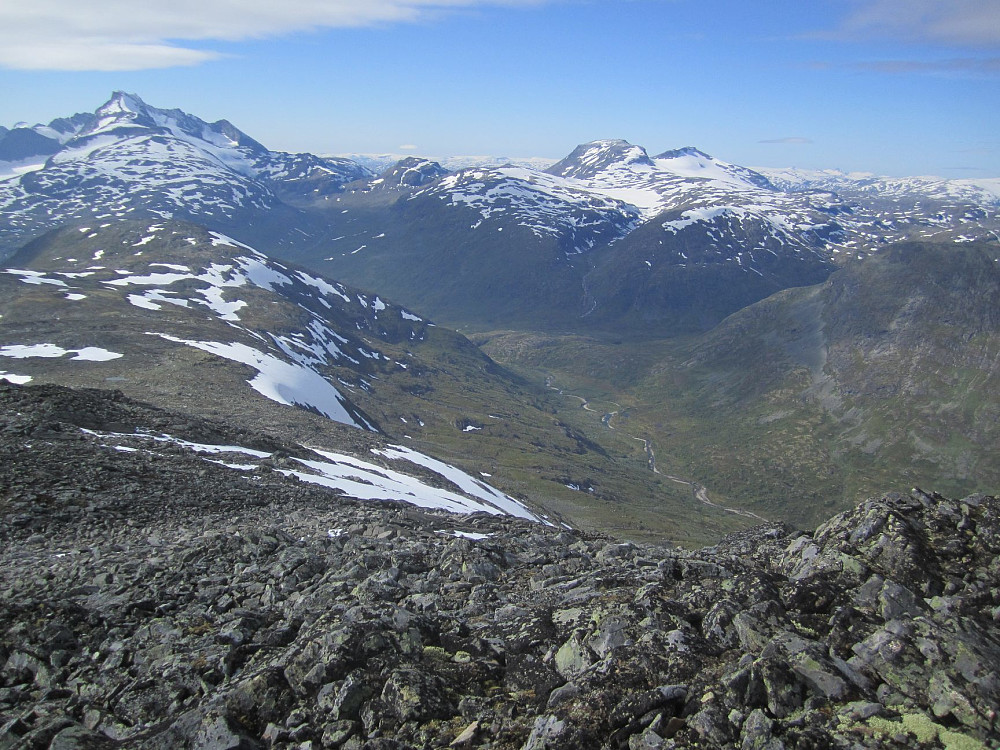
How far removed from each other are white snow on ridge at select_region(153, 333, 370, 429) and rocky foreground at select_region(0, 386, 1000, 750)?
217 ft

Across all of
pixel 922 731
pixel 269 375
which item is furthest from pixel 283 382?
pixel 922 731

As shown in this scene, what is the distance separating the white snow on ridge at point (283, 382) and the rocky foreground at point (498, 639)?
217 ft

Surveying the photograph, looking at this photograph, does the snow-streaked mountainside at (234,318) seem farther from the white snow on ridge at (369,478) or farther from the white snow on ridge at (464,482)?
the white snow on ridge at (369,478)

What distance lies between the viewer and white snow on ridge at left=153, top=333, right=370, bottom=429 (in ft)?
290

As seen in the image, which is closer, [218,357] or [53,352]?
[53,352]

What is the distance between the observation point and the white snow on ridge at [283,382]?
8825 centimetres

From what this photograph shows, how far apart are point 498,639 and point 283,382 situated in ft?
286

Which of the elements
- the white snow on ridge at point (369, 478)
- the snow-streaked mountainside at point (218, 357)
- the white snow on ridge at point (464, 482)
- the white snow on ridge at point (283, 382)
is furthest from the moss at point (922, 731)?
the white snow on ridge at point (283, 382)

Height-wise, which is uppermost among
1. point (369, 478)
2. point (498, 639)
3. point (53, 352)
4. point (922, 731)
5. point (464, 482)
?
point (922, 731)

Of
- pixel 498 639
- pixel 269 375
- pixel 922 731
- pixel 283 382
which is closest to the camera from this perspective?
pixel 922 731

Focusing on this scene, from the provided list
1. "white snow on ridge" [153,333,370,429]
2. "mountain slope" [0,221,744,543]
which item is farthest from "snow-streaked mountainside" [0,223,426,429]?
"mountain slope" [0,221,744,543]

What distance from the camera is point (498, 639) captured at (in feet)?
47.6

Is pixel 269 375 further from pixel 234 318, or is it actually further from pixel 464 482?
pixel 234 318

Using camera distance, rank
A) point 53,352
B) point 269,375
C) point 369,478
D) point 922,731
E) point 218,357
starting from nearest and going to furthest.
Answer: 1. point 922,731
2. point 369,478
3. point 53,352
4. point 218,357
5. point 269,375
